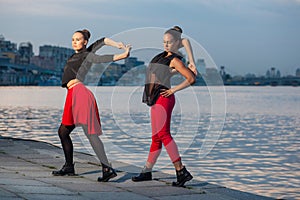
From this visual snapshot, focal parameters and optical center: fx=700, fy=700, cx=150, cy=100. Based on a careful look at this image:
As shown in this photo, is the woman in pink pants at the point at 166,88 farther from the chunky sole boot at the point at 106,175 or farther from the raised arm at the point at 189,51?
the chunky sole boot at the point at 106,175

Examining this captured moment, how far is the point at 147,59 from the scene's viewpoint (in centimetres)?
817

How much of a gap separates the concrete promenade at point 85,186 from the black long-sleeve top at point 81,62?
1214 millimetres

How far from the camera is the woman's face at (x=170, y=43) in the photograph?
26.2 feet

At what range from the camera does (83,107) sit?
8094 mm

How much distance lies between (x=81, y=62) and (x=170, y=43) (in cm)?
108

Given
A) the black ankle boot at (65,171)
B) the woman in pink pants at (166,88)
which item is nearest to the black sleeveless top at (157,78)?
the woman in pink pants at (166,88)

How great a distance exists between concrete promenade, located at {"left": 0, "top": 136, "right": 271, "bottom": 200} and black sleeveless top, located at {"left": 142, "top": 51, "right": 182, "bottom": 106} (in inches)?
39.9

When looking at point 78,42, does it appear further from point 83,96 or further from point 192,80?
point 192,80

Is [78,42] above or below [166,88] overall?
above

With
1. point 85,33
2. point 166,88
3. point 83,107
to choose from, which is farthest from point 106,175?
point 85,33

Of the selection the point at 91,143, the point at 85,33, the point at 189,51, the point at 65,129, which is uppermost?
the point at 85,33

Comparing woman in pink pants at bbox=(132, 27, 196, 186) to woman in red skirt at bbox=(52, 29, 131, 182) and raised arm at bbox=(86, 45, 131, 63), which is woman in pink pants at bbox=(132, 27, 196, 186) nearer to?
raised arm at bbox=(86, 45, 131, 63)

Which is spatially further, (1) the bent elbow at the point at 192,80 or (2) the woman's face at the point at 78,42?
(2) the woman's face at the point at 78,42

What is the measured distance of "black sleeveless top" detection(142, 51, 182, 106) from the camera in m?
7.94
